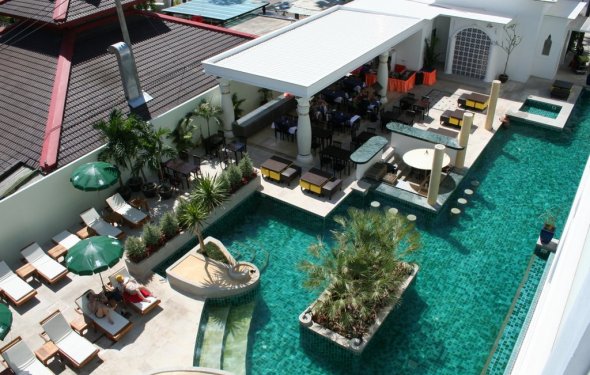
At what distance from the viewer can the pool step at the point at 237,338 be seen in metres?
14.5

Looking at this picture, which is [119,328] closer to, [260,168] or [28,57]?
[260,168]

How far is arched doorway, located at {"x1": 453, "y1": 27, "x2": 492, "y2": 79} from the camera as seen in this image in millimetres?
29078

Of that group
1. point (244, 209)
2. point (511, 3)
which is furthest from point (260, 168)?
point (511, 3)

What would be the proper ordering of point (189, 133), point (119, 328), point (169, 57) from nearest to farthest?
point (119, 328) → point (189, 133) → point (169, 57)

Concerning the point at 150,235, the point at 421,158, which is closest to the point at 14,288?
the point at 150,235

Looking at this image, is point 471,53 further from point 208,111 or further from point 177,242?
point 177,242

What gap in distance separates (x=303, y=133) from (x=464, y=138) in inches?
267

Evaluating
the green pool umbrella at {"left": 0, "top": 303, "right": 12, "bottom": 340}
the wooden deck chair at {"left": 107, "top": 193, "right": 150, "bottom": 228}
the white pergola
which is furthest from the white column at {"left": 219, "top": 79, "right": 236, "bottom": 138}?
the green pool umbrella at {"left": 0, "top": 303, "right": 12, "bottom": 340}

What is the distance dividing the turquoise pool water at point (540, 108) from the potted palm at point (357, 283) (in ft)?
51.4

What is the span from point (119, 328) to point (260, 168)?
9.75 m

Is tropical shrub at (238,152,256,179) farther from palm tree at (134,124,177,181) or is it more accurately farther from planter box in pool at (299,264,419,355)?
planter box in pool at (299,264,419,355)

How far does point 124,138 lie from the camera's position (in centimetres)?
1933

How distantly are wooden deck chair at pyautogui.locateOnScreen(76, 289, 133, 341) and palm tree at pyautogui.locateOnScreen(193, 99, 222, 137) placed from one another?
10308mm

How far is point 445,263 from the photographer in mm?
17828
